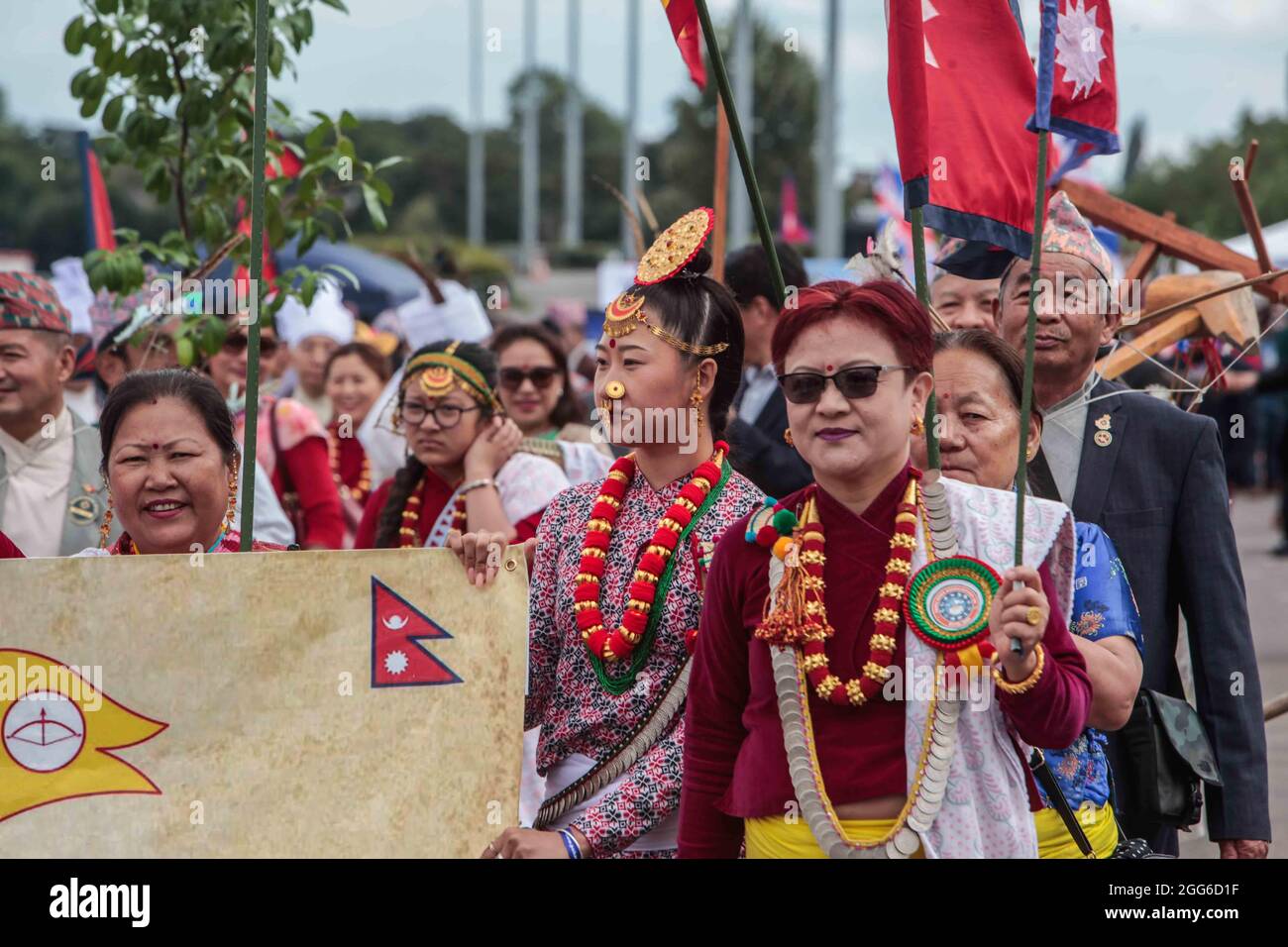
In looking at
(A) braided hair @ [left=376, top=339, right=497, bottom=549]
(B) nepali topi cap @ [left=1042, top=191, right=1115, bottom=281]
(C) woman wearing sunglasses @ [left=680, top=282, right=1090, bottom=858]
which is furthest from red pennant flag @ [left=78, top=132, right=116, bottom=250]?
(C) woman wearing sunglasses @ [left=680, top=282, right=1090, bottom=858]

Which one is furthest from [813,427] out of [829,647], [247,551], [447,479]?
[447,479]

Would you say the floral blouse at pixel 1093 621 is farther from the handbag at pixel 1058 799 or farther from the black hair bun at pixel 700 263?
the black hair bun at pixel 700 263

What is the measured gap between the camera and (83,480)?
5258 mm

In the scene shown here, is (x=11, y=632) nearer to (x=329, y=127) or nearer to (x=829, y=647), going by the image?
(x=829, y=647)

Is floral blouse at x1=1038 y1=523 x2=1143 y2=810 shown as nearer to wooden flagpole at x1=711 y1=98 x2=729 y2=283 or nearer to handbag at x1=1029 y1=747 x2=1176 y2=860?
handbag at x1=1029 y1=747 x2=1176 y2=860

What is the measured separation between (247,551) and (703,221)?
118 cm

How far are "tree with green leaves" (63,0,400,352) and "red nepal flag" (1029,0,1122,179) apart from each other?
2.54m

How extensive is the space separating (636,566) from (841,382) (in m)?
0.88

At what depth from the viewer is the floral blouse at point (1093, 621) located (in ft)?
10.3

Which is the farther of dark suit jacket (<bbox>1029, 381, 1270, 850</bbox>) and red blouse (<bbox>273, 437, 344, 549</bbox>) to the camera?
red blouse (<bbox>273, 437, 344, 549</bbox>)

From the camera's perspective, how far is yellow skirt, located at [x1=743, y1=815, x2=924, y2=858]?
2869 mm

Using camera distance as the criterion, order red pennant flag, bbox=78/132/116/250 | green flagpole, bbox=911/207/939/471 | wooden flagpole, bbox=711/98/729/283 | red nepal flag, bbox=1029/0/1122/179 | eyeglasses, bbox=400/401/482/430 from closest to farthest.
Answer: green flagpole, bbox=911/207/939/471, red nepal flag, bbox=1029/0/1122/179, wooden flagpole, bbox=711/98/729/283, eyeglasses, bbox=400/401/482/430, red pennant flag, bbox=78/132/116/250

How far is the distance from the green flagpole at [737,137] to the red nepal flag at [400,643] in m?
0.94

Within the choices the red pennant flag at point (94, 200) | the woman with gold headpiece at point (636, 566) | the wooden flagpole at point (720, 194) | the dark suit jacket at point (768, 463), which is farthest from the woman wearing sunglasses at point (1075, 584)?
the red pennant flag at point (94, 200)
